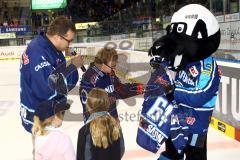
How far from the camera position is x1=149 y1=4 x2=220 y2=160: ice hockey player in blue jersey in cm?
224

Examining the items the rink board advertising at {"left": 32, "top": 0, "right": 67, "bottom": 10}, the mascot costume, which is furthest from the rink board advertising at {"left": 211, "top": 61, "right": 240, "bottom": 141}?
the rink board advertising at {"left": 32, "top": 0, "right": 67, "bottom": 10}

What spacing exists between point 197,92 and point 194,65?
15cm

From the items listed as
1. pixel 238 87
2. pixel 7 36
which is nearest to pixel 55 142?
pixel 238 87

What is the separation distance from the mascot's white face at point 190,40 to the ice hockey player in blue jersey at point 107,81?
22 cm

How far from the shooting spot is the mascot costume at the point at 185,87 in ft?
7.25

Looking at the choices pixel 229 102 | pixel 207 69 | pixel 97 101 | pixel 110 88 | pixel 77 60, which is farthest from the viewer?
pixel 229 102

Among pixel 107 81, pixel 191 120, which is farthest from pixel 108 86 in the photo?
pixel 191 120

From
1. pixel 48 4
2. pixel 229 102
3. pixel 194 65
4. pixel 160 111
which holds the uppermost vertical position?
pixel 48 4

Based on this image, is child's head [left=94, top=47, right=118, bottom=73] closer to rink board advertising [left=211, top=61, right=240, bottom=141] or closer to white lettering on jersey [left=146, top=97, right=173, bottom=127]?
white lettering on jersey [left=146, top=97, right=173, bottom=127]

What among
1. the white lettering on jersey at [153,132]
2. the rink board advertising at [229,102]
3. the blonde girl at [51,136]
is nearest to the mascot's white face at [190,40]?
the white lettering on jersey at [153,132]

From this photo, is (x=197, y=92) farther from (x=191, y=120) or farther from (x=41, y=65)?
(x=41, y=65)

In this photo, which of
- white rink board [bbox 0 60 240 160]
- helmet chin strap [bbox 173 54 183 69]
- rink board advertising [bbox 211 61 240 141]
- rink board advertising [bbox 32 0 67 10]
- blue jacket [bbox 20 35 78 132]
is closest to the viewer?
blue jacket [bbox 20 35 78 132]

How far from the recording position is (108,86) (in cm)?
245

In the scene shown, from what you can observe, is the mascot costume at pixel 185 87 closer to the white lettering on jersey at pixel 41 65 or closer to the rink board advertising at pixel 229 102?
the white lettering on jersey at pixel 41 65
